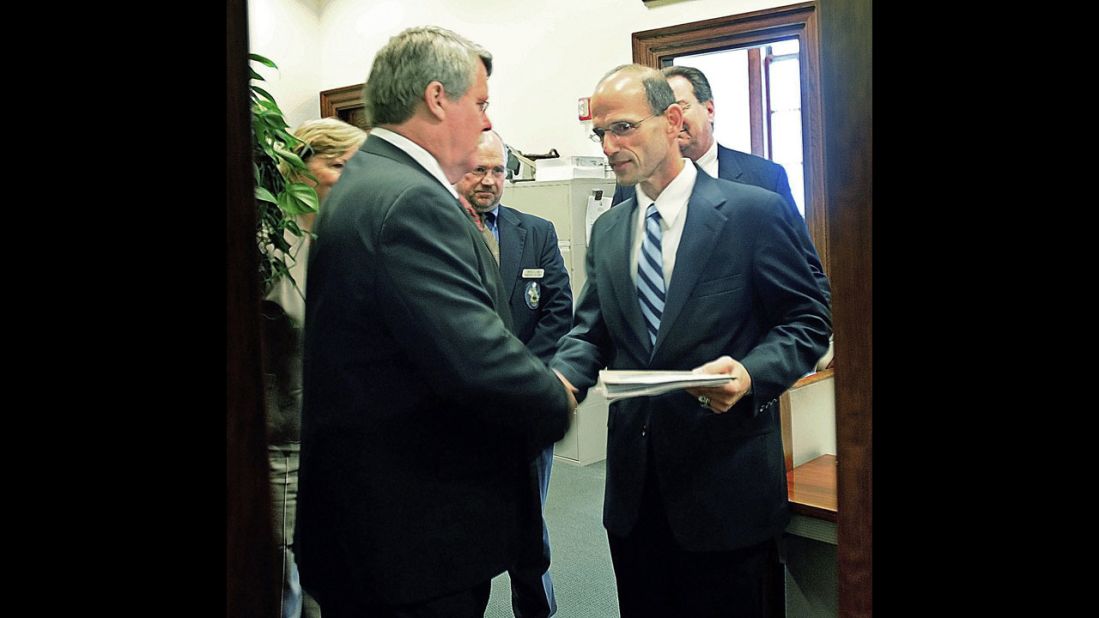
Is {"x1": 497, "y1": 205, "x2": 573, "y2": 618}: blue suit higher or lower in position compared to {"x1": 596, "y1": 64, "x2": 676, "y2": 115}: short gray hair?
lower

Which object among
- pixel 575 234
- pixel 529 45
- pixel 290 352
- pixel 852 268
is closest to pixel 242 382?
pixel 290 352

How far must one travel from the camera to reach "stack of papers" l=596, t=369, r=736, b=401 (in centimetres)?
128

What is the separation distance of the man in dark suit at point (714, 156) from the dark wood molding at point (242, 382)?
0.62 m

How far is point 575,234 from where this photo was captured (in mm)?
1341

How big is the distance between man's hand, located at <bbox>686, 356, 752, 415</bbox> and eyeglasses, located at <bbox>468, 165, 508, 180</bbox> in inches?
14.7

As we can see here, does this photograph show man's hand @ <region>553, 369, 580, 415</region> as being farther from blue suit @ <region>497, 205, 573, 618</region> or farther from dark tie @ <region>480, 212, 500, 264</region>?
dark tie @ <region>480, 212, 500, 264</region>

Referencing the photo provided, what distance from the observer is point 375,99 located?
4.35 ft

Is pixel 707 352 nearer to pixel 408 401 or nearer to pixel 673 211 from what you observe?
pixel 673 211

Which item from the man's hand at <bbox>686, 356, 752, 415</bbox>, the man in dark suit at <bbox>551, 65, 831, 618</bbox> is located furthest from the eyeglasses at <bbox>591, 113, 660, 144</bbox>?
the man's hand at <bbox>686, 356, 752, 415</bbox>

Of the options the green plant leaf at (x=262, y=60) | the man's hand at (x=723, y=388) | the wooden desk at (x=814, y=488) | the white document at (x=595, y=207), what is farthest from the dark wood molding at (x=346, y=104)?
the wooden desk at (x=814, y=488)

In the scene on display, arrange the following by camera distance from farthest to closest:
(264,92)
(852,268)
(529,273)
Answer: (264,92), (529,273), (852,268)

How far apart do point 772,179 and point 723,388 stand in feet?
0.92

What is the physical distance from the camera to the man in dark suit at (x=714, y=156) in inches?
50.6
